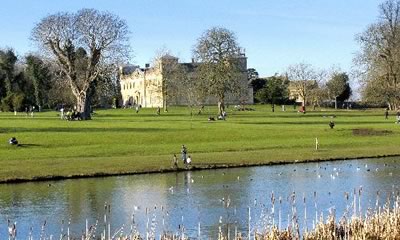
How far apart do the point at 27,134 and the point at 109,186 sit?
89.7ft

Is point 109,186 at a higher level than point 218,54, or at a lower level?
lower

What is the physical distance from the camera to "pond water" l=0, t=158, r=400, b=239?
25562 millimetres

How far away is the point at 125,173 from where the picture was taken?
148 feet

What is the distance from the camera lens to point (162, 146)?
60.1 metres

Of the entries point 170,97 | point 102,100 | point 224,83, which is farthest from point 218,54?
point 102,100

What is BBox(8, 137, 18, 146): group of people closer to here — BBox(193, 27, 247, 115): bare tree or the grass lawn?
the grass lawn

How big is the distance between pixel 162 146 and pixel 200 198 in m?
27.5

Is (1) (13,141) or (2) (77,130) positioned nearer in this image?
(1) (13,141)

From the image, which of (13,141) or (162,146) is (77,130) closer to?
(13,141)

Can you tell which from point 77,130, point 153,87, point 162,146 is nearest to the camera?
point 162,146

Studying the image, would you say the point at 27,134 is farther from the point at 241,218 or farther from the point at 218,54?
the point at 218,54

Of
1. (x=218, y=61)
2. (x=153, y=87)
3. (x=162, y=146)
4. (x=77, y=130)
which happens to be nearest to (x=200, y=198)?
(x=162, y=146)

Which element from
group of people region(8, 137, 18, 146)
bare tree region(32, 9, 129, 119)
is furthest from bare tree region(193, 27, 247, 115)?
group of people region(8, 137, 18, 146)

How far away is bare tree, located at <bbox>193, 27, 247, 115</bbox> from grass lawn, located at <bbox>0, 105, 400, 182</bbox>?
34.0m
